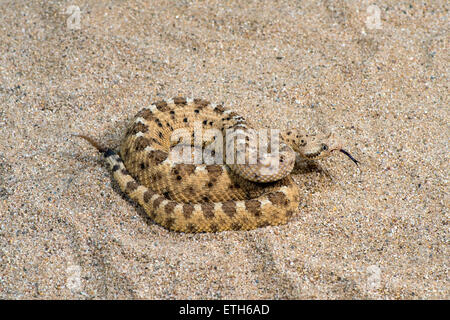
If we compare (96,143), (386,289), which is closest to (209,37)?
(96,143)

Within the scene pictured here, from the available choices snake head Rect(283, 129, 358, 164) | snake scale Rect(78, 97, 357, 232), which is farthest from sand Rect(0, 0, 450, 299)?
snake head Rect(283, 129, 358, 164)

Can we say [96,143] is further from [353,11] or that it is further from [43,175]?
[353,11]

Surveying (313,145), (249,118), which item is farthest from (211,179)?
(249,118)

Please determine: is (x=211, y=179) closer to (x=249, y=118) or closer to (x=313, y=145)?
(x=313, y=145)

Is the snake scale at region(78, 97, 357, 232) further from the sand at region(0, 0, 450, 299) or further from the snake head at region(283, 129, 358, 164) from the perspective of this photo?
the sand at region(0, 0, 450, 299)

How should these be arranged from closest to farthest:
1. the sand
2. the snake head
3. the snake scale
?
the sand
the snake scale
the snake head

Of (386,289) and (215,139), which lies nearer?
(386,289)

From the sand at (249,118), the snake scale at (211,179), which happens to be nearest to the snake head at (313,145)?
the snake scale at (211,179)
